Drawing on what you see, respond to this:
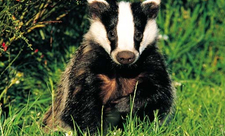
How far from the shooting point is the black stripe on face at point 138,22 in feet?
13.0

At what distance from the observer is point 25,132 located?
395cm

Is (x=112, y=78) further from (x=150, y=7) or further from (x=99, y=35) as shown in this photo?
(x=150, y=7)

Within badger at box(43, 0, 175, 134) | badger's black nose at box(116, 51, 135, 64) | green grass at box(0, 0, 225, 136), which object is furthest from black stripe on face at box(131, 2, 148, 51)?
green grass at box(0, 0, 225, 136)

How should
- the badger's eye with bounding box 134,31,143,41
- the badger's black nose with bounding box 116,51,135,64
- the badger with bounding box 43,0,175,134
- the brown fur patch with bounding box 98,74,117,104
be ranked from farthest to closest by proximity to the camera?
1. the brown fur patch with bounding box 98,74,117,104
2. the badger with bounding box 43,0,175,134
3. the badger's eye with bounding box 134,31,143,41
4. the badger's black nose with bounding box 116,51,135,64

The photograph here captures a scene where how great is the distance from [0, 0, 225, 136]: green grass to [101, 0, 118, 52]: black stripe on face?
24.2 inches

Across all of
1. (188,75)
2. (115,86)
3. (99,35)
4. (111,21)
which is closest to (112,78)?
(115,86)

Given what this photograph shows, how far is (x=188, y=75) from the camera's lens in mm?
5824

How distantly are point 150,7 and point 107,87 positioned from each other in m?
0.74

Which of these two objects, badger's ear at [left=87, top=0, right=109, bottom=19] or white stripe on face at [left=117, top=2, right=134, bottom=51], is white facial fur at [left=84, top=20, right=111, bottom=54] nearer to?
badger's ear at [left=87, top=0, right=109, bottom=19]

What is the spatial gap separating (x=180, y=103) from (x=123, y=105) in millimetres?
725

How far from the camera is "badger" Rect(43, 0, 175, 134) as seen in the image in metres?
4.06

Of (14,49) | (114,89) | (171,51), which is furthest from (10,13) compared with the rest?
(171,51)

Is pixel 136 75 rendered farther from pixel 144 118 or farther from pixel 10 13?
pixel 10 13

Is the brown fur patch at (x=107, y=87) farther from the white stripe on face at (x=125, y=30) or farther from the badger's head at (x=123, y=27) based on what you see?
the white stripe on face at (x=125, y=30)
